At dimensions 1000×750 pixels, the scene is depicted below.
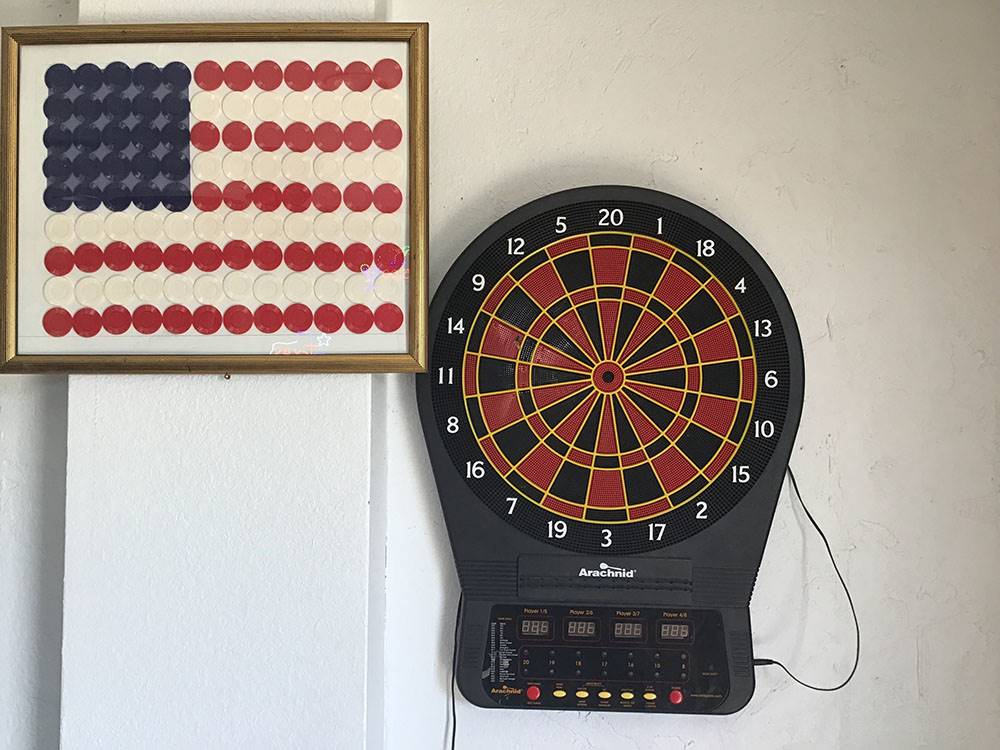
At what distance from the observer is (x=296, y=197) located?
1518mm

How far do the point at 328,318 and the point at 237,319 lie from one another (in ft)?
0.47

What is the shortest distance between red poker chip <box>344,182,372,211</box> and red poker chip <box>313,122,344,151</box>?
0.07 m

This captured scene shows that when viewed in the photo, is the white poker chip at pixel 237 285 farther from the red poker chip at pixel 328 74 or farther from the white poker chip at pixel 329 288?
the red poker chip at pixel 328 74

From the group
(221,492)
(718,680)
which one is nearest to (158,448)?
(221,492)

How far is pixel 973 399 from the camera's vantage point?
160cm

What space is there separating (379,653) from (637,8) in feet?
3.86

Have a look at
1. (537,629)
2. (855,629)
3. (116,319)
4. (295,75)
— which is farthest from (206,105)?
(855,629)

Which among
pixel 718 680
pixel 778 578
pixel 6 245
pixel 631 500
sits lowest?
pixel 718 680

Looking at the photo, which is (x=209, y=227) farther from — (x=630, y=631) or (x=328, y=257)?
(x=630, y=631)

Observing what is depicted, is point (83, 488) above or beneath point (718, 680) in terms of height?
above

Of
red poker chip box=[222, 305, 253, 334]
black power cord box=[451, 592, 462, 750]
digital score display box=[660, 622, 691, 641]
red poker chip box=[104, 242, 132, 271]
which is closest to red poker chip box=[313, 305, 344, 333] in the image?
red poker chip box=[222, 305, 253, 334]

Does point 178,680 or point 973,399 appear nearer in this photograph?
point 178,680

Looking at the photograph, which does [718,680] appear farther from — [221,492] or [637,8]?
[637,8]

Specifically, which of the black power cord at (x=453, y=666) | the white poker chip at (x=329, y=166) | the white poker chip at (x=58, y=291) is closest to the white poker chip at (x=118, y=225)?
the white poker chip at (x=58, y=291)
